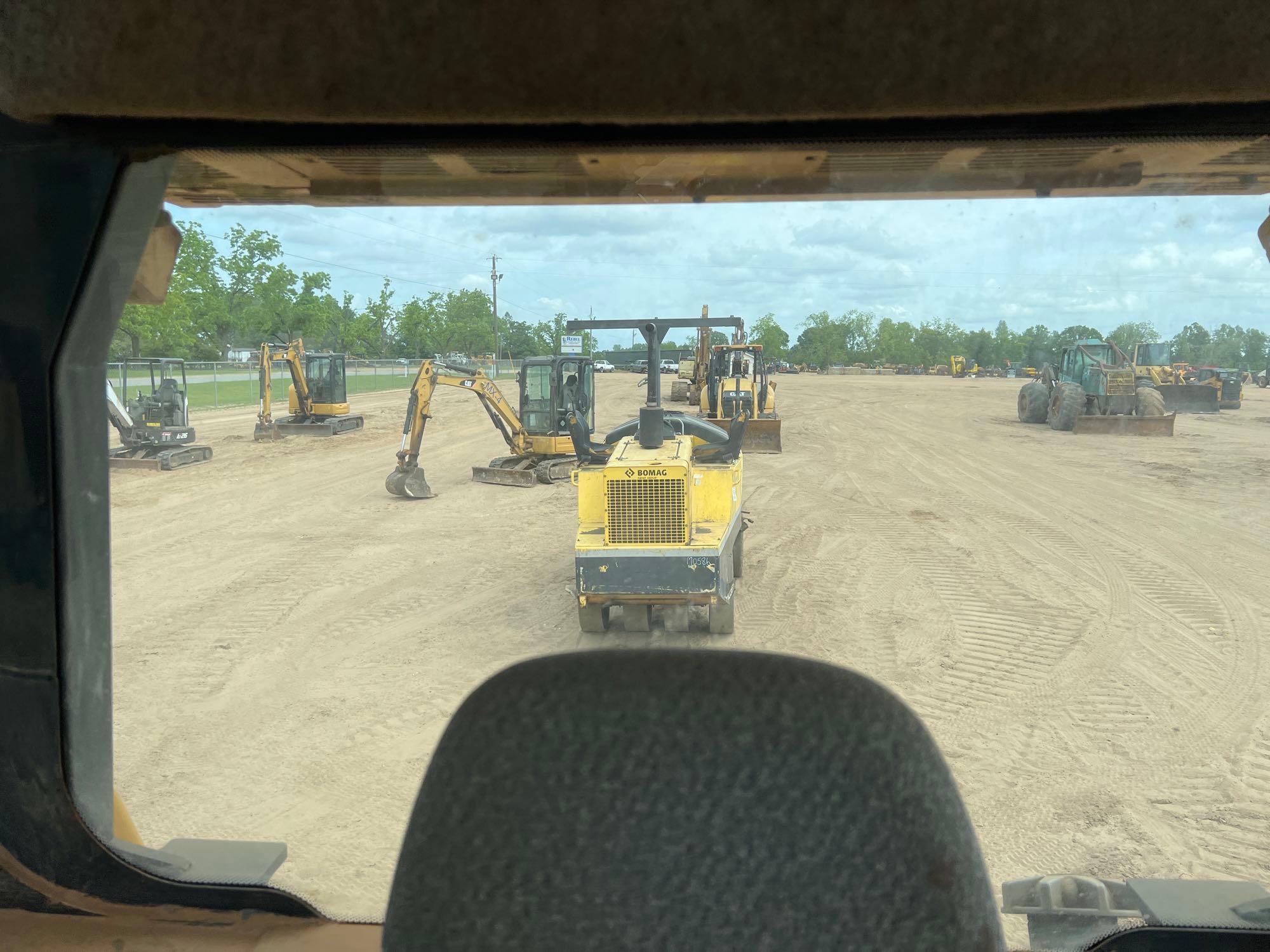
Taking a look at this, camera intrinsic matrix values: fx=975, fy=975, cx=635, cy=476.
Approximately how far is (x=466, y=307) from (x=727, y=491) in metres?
3.97

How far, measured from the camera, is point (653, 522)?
654 cm

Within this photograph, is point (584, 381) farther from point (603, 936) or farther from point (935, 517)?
point (603, 936)

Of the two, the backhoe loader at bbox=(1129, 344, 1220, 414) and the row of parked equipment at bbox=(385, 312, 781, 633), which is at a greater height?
the backhoe loader at bbox=(1129, 344, 1220, 414)

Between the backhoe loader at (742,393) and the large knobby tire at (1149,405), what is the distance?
715 cm

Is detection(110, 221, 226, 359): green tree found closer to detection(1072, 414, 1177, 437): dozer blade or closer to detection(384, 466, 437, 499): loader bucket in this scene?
detection(384, 466, 437, 499): loader bucket

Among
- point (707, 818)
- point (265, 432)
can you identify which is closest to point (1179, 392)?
point (265, 432)

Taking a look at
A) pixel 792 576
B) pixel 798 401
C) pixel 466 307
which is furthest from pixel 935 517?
pixel 798 401

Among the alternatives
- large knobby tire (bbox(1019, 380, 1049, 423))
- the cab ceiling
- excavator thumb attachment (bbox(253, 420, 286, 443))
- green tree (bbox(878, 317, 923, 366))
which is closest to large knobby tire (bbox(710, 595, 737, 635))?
green tree (bbox(878, 317, 923, 366))

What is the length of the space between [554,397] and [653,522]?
295 inches

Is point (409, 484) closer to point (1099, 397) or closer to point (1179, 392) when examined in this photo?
point (1099, 397)

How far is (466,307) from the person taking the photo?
10.5 feet

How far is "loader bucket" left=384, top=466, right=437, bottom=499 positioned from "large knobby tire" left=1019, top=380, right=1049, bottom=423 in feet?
44.0

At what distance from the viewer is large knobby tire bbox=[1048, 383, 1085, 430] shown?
753 inches

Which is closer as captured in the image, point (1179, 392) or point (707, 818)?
point (707, 818)
